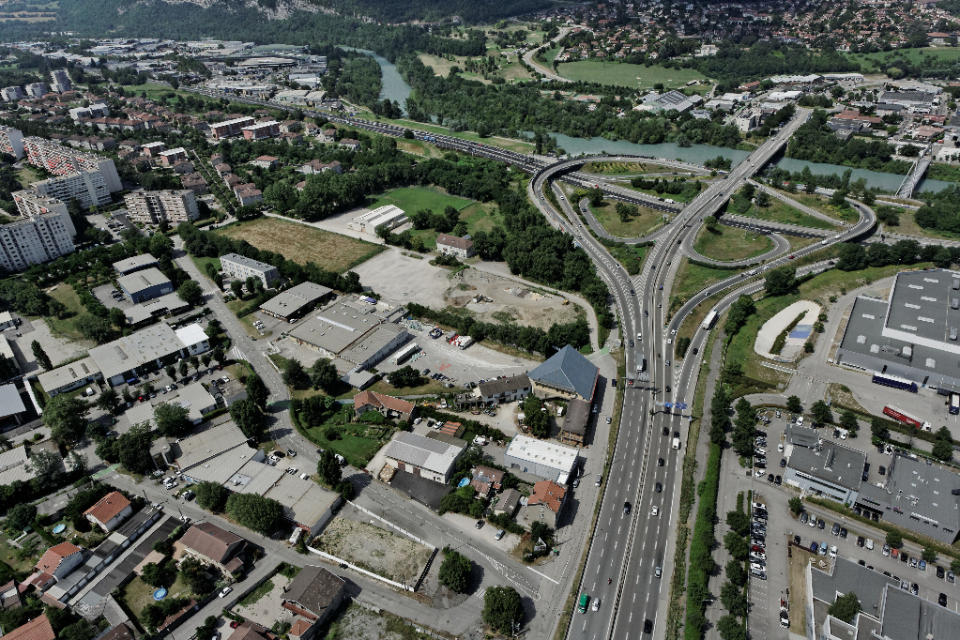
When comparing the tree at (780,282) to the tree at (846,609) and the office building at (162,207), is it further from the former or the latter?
the office building at (162,207)

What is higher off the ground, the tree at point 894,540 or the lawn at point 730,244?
the lawn at point 730,244

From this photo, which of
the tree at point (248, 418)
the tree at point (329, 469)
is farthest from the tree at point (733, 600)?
the tree at point (248, 418)

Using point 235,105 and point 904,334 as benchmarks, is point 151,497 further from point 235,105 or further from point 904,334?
point 235,105

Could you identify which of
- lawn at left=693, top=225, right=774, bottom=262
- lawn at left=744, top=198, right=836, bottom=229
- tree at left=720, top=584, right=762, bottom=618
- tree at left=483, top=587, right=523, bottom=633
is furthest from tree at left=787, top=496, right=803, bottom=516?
lawn at left=744, top=198, right=836, bottom=229

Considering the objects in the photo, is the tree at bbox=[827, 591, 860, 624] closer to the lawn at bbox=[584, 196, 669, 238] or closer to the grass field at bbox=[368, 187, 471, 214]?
the lawn at bbox=[584, 196, 669, 238]

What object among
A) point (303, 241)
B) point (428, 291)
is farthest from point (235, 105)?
point (428, 291)

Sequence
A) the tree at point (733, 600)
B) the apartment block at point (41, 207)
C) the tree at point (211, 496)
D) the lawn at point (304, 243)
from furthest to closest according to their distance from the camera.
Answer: the lawn at point (304, 243)
the apartment block at point (41, 207)
the tree at point (211, 496)
the tree at point (733, 600)
